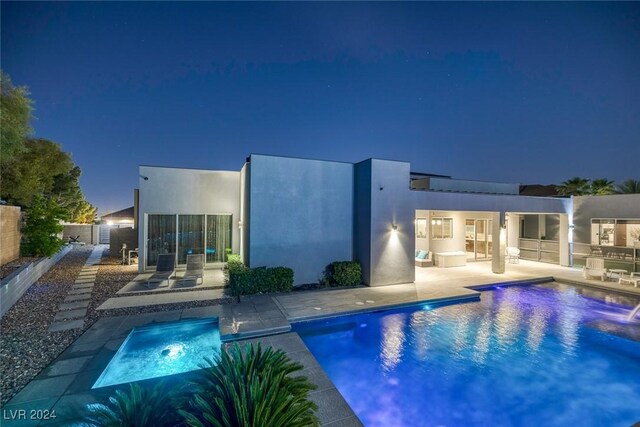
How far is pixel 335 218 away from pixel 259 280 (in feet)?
11.5

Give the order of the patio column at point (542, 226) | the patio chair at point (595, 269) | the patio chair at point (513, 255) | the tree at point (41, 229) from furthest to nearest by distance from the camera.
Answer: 1. the patio column at point (542, 226)
2. the patio chair at point (513, 255)
3. the tree at point (41, 229)
4. the patio chair at point (595, 269)

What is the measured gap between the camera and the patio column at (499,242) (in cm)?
1150

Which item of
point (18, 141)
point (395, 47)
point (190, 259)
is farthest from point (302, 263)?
point (395, 47)

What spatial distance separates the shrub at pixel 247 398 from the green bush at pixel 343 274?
6209 millimetres

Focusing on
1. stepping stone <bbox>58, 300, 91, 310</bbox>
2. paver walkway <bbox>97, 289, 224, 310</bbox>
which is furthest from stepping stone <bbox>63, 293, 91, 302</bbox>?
paver walkway <bbox>97, 289, 224, 310</bbox>

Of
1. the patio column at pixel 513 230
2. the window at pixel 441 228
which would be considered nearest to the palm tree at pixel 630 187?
the patio column at pixel 513 230

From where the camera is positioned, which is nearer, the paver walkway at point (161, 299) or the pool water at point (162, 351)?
the pool water at point (162, 351)

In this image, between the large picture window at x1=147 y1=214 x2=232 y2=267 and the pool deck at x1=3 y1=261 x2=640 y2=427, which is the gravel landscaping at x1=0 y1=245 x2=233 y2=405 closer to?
the pool deck at x1=3 y1=261 x2=640 y2=427

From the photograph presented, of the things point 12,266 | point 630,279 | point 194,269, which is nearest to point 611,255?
point 630,279

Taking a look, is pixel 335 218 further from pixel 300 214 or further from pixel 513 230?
pixel 513 230

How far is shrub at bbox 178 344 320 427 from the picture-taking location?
2.46 m

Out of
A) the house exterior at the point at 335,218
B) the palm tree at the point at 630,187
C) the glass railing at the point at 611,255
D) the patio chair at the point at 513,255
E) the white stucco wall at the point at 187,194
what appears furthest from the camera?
the palm tree at the point at 630,187

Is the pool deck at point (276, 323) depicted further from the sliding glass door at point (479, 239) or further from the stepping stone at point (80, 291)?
the sliding glass door at point (479, 239)

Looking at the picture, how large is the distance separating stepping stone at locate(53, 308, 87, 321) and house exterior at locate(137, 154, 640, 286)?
435cm
